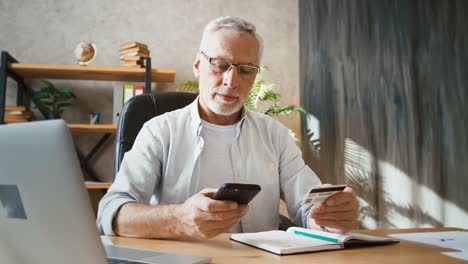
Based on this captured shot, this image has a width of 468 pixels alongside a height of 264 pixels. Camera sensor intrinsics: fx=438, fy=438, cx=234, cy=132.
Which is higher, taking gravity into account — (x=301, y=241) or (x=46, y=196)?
(x=46, y=196)

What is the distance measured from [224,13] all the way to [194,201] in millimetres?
2865

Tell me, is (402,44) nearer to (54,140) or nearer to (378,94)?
(378,94)

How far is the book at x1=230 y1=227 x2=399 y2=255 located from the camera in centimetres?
95

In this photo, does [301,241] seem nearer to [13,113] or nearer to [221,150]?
[221,150]

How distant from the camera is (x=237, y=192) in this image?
3.04ft

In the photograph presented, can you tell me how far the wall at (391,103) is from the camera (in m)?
3.30

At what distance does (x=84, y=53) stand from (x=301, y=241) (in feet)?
8.22

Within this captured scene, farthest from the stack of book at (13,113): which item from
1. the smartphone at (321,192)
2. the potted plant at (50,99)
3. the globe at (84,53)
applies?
the smartphone at (321,192)

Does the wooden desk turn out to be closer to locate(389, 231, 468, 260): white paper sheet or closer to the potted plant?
locate(389, 231, 468, 260): white paper sheet

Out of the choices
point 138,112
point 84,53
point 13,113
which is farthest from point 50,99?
point 138,112

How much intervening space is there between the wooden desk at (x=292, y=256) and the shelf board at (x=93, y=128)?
6.67 feet

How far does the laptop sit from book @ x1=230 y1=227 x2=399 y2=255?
1.69ft

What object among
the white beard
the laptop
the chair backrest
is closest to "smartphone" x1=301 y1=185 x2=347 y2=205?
the white beard

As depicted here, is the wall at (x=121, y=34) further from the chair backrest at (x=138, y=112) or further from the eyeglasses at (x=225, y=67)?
the eyeglasses at (x=225, y=67)
